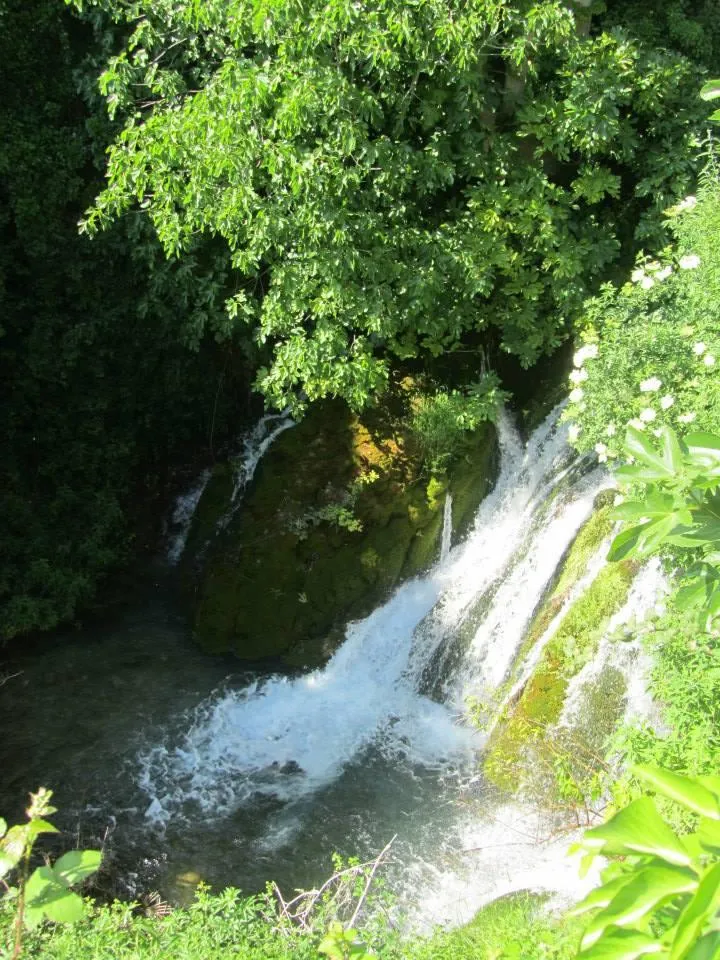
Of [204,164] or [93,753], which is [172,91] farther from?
[93,753]

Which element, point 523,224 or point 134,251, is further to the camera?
point 134,251

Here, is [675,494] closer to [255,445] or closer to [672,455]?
[672,455]

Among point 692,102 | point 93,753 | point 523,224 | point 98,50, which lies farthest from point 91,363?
point 692,102

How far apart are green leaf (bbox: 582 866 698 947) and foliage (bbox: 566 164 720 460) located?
12.6 ft

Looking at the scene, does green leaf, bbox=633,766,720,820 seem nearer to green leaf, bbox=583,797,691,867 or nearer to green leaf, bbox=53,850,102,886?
green leaf, bbox=583,797,691,867

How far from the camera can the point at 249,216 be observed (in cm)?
553

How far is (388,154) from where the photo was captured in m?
5.62

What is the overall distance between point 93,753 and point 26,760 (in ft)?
1.72

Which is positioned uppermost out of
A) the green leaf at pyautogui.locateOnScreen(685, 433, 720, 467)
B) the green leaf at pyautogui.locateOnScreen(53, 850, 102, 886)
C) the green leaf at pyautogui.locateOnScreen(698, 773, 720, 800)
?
the green leaf at pyautogui.locateOnScreen(685, 433, 720, 467)

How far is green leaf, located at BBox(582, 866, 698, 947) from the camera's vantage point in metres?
0.87

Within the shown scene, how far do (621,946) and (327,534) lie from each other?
6767mm

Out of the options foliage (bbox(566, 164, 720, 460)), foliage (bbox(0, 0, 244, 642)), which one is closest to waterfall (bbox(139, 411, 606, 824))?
foliage (bbox(566, 164, 720, 460))

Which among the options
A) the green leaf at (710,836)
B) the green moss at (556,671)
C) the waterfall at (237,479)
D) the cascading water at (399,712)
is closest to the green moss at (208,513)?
the waterfall at (237,479)

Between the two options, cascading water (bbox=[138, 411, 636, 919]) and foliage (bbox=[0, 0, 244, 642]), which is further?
foliage (bbox=[0, 0, 244, 642])
